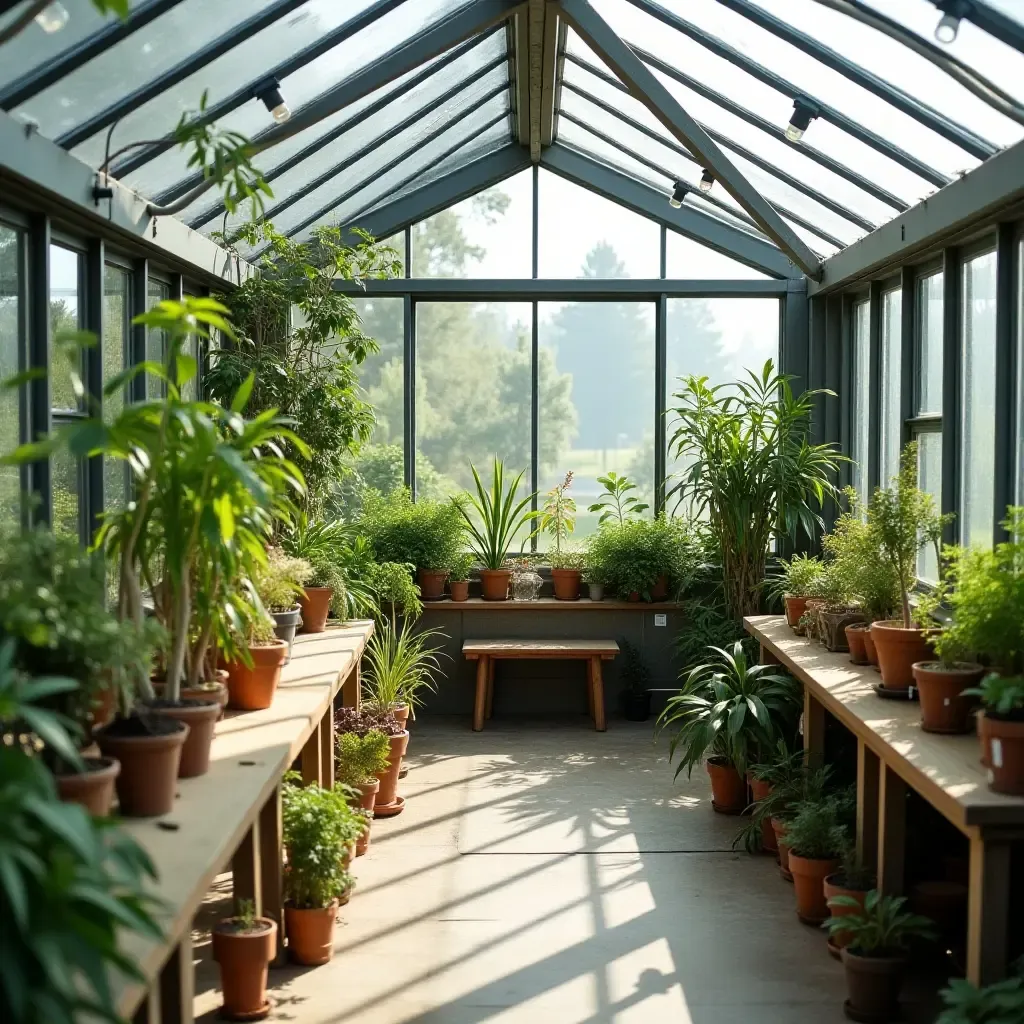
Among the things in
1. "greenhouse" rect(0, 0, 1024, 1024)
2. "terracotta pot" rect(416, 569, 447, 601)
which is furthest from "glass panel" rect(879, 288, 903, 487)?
"terracotta pot" rect(416, 569, 447, 601)

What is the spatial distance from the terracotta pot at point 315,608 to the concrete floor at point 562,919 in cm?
103

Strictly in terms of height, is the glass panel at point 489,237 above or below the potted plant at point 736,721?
above

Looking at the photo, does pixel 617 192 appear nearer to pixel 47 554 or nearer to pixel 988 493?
pixel 988 493

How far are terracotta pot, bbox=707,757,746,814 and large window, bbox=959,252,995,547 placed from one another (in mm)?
1580

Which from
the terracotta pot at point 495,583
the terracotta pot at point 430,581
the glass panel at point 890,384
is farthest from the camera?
the terracotta pot at point 495,583

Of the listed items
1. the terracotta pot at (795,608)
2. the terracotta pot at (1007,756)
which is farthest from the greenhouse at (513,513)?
the terracotta pot at (795,608)

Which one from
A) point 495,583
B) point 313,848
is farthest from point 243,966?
point 495,583

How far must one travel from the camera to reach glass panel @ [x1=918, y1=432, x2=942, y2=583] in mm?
6435

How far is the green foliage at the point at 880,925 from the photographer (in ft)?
13.3

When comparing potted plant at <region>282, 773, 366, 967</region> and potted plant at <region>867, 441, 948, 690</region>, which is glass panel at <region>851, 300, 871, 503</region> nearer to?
potted plant at <region>867, 441, 948, 690</region>

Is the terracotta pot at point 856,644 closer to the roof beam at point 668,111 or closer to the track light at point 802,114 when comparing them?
the track light at point 802,114

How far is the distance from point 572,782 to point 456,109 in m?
4.06

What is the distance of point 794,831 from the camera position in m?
4.97

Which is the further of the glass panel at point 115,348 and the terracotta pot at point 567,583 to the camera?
the terracotta pot at point 567,583
